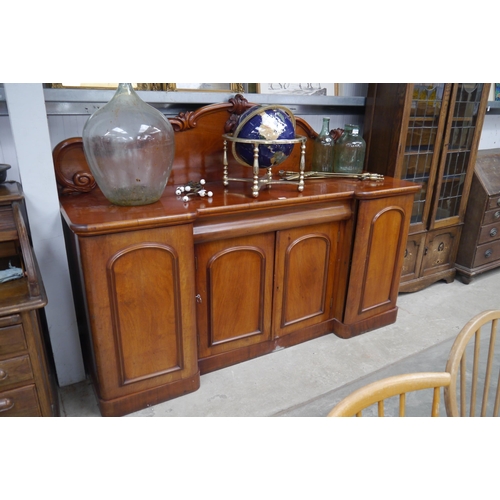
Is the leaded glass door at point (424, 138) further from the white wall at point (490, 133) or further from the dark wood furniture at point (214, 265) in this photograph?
the white wall at point (490, 133)

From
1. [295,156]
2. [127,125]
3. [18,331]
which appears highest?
[127,125]

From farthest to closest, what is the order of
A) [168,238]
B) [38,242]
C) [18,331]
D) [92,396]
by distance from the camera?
[92,396]
[38,242]
[168,238]
[18,331]

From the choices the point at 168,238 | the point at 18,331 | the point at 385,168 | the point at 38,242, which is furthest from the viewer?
the point at 385,168

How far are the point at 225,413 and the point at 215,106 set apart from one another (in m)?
1.58

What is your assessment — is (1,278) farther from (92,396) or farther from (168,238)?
(92,396)

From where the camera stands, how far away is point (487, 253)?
3.22 metres

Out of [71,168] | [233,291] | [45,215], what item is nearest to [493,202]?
[233,291]

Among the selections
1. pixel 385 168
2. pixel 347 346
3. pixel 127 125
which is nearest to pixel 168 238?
pixel 127 125

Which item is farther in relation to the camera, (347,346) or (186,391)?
(347,346)

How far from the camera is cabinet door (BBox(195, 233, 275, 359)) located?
6.16ft

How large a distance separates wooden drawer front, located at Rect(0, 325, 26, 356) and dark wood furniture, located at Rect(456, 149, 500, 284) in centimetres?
319

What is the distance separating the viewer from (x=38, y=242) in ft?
5.64

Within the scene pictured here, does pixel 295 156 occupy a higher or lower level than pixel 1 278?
higher

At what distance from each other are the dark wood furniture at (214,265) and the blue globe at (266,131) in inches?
7.5
